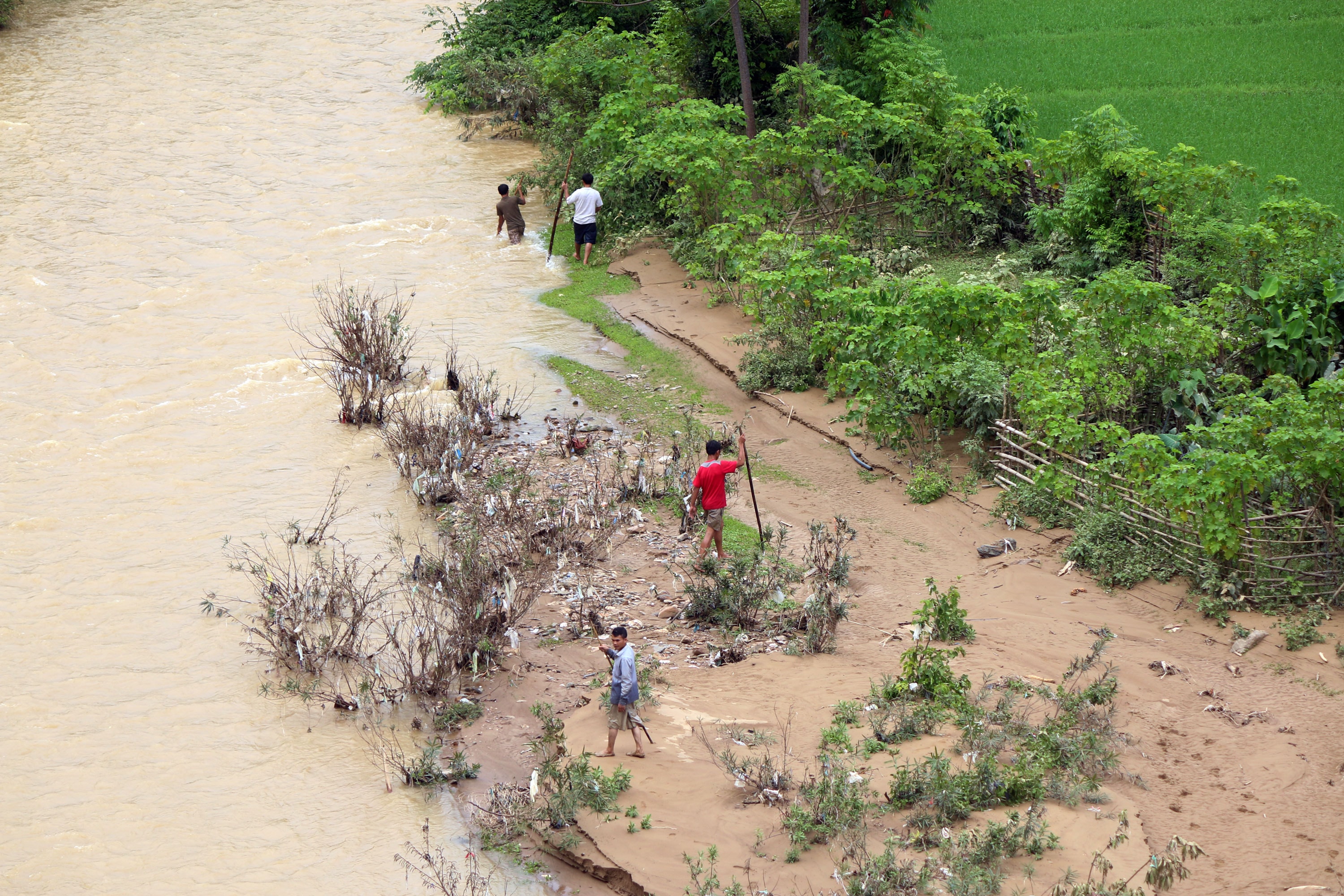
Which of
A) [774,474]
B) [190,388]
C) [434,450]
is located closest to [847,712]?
[774,474]

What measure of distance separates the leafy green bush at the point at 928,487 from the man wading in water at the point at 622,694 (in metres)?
3.97

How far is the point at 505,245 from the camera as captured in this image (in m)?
17.8

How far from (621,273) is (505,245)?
2127mm

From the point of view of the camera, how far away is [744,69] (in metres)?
17.3

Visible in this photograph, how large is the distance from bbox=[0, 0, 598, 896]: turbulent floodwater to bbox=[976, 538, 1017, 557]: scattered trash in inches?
189

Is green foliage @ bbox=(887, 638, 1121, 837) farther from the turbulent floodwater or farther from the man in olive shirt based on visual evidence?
the man in olive shirt

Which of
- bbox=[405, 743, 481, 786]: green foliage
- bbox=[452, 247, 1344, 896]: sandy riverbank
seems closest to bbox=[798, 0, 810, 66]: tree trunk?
bbox=[452, 247, 1344, 896]: sandy riverbank

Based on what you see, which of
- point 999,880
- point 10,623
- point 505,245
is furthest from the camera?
point 505,245

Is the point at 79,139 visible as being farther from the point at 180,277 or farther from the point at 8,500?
the point at 8,500

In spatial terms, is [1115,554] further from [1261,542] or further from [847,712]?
[847,712]

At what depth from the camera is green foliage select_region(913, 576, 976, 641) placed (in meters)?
8.46

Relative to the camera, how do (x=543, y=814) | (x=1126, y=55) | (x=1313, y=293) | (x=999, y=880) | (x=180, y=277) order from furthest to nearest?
(x=1126, y=55) → (x=180, y=277) → (x=1313, y=293) → (x=543, y=814) → (x=999, y=880)

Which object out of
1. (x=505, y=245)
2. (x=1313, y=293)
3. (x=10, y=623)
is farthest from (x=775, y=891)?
(x=505, y=245)

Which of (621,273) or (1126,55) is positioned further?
(1126,55)
